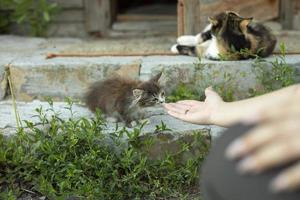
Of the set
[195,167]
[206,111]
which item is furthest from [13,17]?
[206,111]

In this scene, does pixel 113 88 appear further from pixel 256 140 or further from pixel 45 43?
pixel 256 140

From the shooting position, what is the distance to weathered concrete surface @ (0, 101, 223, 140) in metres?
3.62

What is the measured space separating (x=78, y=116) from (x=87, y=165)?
1.84 feet

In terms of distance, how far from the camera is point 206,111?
2.28 meters

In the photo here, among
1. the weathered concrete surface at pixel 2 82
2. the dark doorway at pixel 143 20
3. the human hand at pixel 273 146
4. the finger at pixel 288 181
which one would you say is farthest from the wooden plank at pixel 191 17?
the finger at pixel 288 181

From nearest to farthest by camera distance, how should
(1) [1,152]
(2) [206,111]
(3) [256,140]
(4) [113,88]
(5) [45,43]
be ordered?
(3) [256,140] → (2) [206,111] → (1) [1,152] → (4) [113,88] → (5) [45,43]

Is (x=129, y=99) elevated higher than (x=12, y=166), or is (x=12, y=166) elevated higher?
(x=129, y=99)

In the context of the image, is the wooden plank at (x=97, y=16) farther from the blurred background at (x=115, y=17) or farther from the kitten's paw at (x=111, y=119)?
the kitten's paw at (x=111, y=119)

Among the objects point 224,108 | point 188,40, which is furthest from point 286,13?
point 224,108

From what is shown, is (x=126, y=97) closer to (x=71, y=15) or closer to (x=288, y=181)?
(x=71, y=15)

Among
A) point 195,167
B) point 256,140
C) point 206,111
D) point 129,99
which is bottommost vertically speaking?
point 195,167

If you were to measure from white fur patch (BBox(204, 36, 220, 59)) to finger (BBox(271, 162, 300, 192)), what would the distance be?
314 centimetres

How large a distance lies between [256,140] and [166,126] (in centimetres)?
242

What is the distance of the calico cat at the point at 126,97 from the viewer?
3.64m
